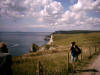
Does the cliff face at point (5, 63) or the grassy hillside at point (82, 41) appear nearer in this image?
the cliff face at point (5, 63)

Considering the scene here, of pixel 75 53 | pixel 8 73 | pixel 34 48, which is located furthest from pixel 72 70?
pixel 34 48

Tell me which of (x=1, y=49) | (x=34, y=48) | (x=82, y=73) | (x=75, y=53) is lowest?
(x=34, y=48)

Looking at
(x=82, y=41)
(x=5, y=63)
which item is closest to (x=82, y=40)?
(x=82, y=41)

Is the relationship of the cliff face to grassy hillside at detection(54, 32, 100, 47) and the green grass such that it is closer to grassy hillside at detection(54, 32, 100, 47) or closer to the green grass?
grassy hillside at detection(54, 32, 100, 47)

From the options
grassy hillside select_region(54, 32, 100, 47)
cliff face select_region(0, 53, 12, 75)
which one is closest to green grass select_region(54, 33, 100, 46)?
grassy hillside select_region(54, 32, 100, 47)

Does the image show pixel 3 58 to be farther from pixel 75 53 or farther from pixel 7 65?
pixel 75 53

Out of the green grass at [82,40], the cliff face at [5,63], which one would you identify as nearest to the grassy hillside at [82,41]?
the green grass at [82,40]

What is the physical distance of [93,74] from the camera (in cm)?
647

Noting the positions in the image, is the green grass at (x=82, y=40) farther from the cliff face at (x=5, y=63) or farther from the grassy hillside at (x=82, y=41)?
the cliff face at (x=5, y=63)

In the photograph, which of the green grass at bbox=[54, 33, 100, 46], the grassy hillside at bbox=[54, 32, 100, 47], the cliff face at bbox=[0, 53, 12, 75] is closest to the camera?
the cliff face at bbox=[0, 53, 12, 75]

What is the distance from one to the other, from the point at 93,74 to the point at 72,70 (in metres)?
1.40

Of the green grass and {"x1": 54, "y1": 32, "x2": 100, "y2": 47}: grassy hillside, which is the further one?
the green grass

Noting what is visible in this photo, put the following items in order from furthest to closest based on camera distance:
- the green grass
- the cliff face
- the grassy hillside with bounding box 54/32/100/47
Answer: the green grass < the grassy hillside with bounding box 54/32/100/47 < the cliff face

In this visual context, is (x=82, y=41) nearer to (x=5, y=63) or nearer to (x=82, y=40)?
(x=82, y=40)
